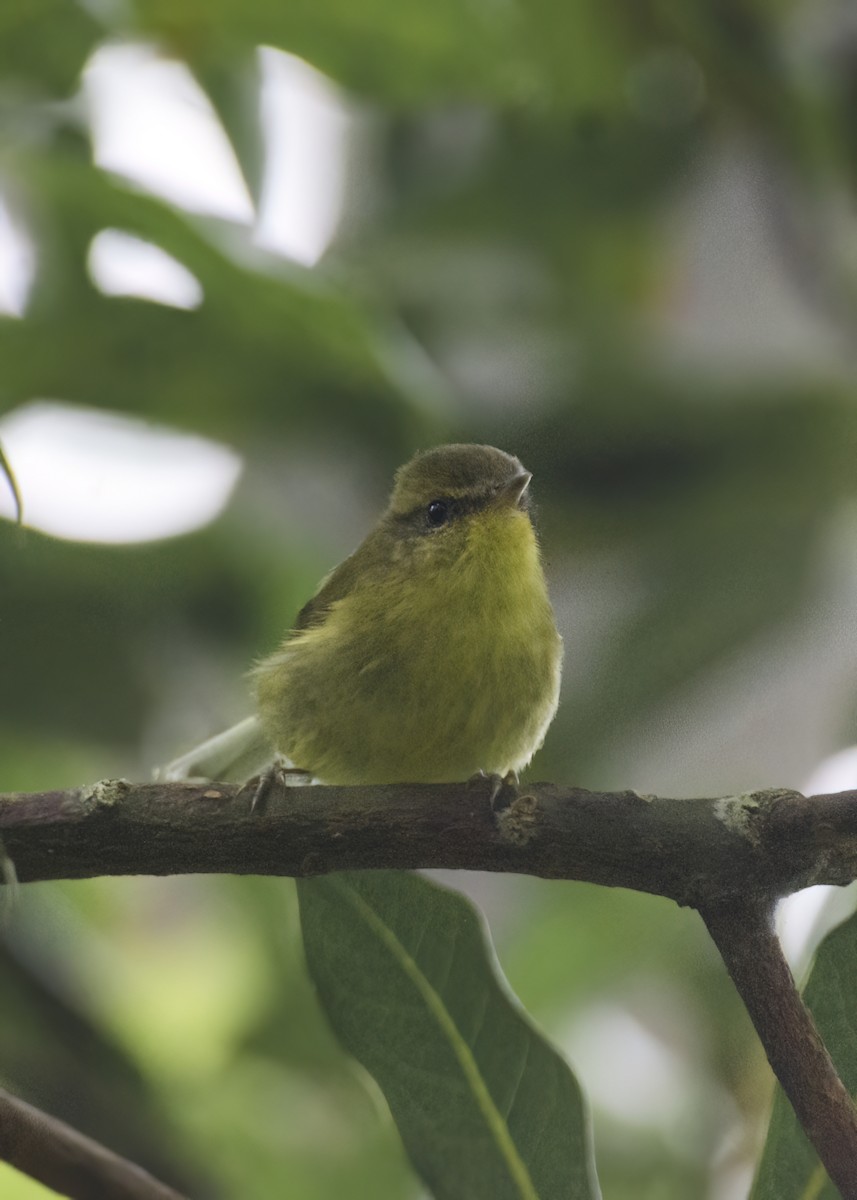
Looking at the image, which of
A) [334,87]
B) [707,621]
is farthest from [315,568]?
[334,87]

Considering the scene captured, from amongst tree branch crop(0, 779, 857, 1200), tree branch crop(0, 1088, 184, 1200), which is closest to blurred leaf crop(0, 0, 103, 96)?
tree branch crop(0, 779, 857, 1200)

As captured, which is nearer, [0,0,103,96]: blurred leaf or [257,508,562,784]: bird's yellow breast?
[257,508,562,784]: bird's yellow breast

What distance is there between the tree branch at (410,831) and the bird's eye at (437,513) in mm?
1060

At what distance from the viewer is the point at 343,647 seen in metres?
2.19

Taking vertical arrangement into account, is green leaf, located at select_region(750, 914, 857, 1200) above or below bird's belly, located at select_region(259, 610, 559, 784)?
below

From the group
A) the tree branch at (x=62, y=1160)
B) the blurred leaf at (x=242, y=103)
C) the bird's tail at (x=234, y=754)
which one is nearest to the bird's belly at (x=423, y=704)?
the bird's tail at (x=234, y=754)

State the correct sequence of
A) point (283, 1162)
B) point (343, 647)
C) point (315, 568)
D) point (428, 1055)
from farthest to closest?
1. point (315, 568)
2. point (343, 647)
3. point (283, 1162)
4. point (428, 1055)

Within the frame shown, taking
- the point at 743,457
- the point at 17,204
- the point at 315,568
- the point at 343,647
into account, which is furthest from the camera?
the point at 743,457

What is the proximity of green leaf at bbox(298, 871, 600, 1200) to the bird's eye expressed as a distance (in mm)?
1082

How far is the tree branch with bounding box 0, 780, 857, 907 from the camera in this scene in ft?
3.72

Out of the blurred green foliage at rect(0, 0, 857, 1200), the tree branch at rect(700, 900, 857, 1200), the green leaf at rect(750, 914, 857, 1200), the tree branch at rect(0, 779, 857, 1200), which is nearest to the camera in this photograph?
the tree branch at rect(700, 900, 857, 1200)

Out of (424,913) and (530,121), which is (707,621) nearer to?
(530,121)

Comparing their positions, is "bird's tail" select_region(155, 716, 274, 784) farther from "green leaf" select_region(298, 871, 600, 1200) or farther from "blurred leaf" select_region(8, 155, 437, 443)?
"green leaf" select_region(298, 871, 600, 1200)

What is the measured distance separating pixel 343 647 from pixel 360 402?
18.9 inches
